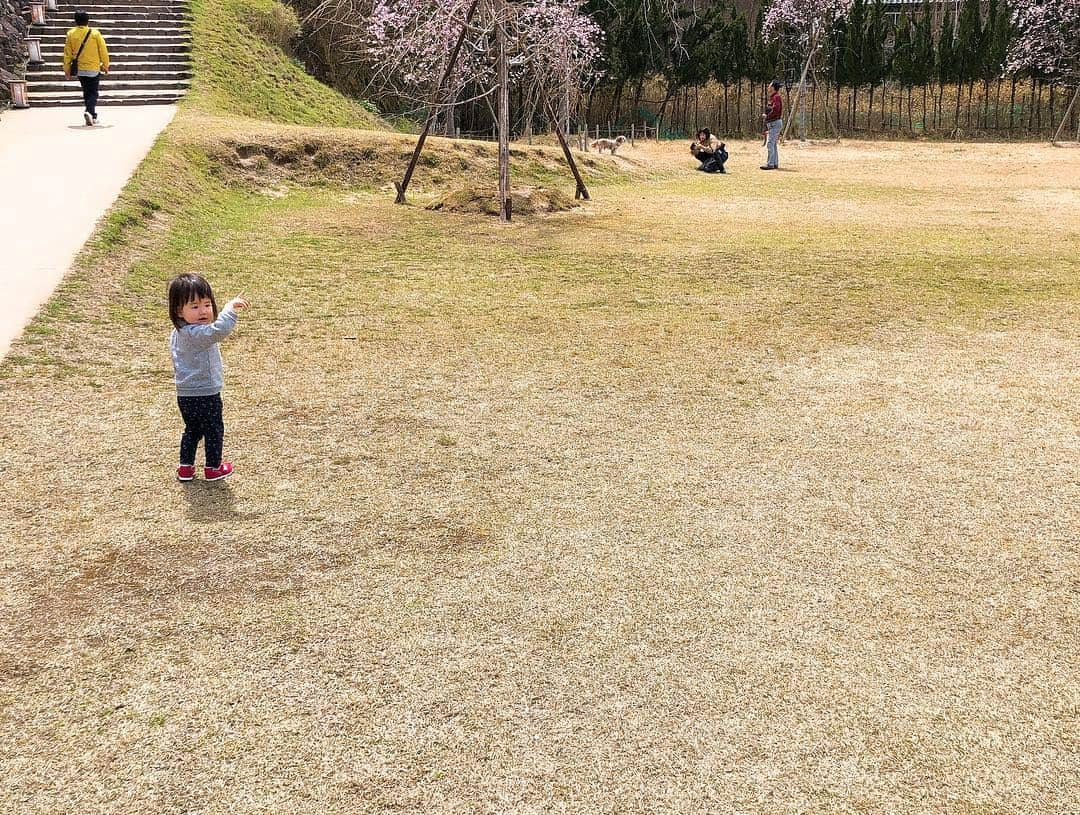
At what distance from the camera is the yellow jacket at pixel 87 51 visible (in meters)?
13.8

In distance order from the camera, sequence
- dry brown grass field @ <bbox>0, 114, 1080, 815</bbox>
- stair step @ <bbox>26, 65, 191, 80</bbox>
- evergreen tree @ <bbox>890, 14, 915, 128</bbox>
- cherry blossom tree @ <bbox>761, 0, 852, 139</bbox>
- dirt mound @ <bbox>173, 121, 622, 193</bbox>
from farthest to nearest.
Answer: evergreen tree @ <bbox>890, 14, 915, 128</bbox> → cherry blossom tree @ <bbox>761, 0, 852, 139</bbox> → stair step @ <bbox>26, 65, 191, 80</bbox> → dirt mound @ <bbox>173, 121, 622, 193</bbox> → dry brown grass field @ <bbox>0, 114, 1080, 815</bbox>

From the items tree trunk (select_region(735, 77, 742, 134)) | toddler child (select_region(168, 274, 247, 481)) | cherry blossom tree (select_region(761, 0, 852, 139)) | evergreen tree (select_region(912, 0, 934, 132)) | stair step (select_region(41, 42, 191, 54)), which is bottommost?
toddler child (select_region(168, 274, 247, 481))

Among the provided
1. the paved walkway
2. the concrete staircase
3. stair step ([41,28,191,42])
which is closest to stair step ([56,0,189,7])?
the concrete staircase

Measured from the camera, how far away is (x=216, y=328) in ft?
12.5

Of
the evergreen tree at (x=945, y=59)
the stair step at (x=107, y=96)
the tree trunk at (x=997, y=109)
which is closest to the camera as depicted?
the stair step at (x=107, y=96)

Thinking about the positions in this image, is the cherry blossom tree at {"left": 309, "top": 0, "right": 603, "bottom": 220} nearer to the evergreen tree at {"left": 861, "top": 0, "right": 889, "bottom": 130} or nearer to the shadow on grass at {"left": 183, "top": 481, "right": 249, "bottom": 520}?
the shadow on grass at {"left": 183, "top": 481, "right": 249, "bottom": 520}

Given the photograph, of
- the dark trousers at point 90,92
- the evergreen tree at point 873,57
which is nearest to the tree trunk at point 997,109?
the evergreen tree at point 873,57

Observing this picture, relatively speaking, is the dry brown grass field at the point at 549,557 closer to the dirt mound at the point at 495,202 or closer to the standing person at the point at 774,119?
the dirt mound at the point at 495,202

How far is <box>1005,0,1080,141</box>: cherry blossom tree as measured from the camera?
27.0 m

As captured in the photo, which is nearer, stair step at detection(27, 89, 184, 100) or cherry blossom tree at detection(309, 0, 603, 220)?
cherry blossom tree at detection(309, 0, 603, 220)

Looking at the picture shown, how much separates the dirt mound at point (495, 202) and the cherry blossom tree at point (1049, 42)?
69.1ft

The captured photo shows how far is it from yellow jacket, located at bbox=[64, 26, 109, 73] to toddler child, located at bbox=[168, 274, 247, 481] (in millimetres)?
12066

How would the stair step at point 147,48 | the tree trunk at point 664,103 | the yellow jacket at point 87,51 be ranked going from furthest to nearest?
the tree trunk at point 664,103
the stair step at point 147,48
the yellow jacket at point 87,51

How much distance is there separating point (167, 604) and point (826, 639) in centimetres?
214
